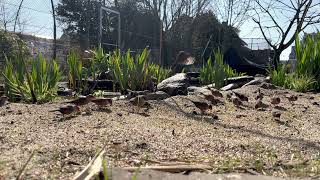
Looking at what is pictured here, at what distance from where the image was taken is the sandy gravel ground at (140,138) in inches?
63.8

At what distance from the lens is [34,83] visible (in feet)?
12.4

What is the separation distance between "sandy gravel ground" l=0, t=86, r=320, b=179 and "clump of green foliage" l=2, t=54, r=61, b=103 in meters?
0.62

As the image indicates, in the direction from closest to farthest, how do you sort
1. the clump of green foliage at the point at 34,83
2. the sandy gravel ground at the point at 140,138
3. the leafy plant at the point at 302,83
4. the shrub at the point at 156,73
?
the sandy gravel ground at the point at 140,138
the clump of green foliage at the point at 34,83
the shrub at the point at 156,73
the leafy plant at the point at 302,83

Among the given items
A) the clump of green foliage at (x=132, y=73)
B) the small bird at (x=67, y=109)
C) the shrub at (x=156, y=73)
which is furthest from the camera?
the shrub at (x=156, y=73)

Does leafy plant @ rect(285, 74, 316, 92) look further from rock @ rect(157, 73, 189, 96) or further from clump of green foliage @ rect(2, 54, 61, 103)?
clump of green foliage @ rect(2, 54, 61, 103)

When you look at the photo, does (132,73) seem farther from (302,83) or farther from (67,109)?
(302,83)

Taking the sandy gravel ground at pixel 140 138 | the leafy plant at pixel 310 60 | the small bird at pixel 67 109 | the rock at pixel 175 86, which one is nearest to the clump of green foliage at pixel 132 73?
the rock at pixel 175 86

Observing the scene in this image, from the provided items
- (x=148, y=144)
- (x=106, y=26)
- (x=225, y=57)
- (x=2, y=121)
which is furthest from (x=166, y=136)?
(x=225, y=57)

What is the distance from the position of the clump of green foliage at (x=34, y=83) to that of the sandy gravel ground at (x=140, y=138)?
2.02 feet

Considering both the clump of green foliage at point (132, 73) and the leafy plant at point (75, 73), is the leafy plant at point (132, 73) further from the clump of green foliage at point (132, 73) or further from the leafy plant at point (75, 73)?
the leafy plant at point (75, 73)

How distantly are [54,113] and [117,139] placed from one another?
3.07 ft

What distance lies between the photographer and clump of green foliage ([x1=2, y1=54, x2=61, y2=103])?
3.77 meters

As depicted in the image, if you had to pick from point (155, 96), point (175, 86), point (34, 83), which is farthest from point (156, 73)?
point (34, 83)

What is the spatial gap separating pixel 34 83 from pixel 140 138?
211cm
